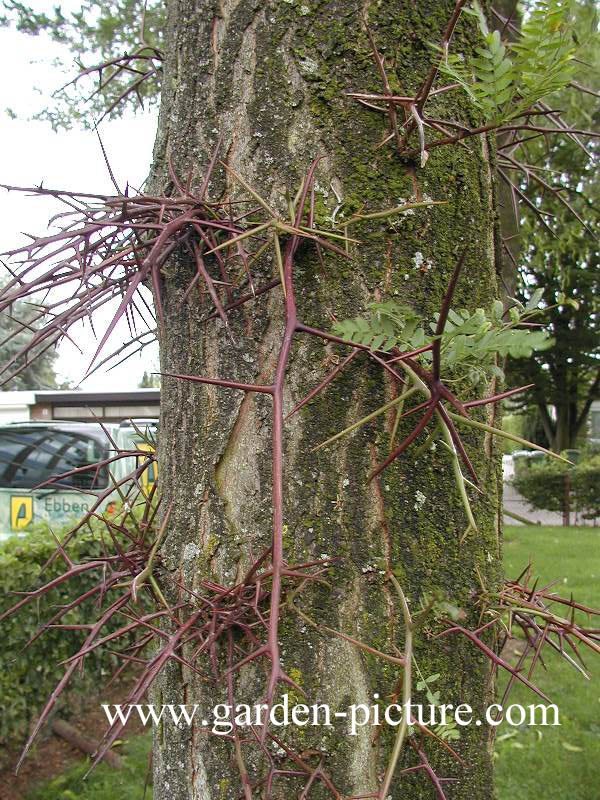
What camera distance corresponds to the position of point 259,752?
37.3 inches

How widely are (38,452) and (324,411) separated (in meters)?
7.26

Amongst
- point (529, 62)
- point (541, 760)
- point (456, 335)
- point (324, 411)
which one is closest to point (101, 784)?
point (541, 760)

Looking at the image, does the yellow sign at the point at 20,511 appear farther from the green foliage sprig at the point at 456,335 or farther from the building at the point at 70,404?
the green foliage sprig at the point at 456,335

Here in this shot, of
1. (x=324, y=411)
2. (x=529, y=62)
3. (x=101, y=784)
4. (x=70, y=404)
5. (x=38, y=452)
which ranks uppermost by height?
(x=529, y=62)

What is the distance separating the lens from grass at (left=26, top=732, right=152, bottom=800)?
3.70m

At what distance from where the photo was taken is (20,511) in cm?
656

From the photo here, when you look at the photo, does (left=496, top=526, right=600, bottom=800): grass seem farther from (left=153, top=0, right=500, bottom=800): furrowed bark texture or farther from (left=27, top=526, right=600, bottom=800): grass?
(left=153, top=0, right=500, bottom=800): furrowed bark texture

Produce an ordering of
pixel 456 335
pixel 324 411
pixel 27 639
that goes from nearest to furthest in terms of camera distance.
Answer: pixel 456 335 → pixel 324 411 → pixel 27 639

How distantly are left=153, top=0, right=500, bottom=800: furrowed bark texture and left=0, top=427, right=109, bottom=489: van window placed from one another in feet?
21.5

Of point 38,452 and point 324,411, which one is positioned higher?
point 324,411

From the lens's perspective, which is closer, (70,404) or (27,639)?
(27,639)

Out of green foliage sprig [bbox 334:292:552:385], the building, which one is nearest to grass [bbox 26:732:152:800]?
green foliage sprig [bbox 334:292:552:385]

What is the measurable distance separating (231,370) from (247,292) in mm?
120

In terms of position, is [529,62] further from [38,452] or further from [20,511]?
[38,452]
